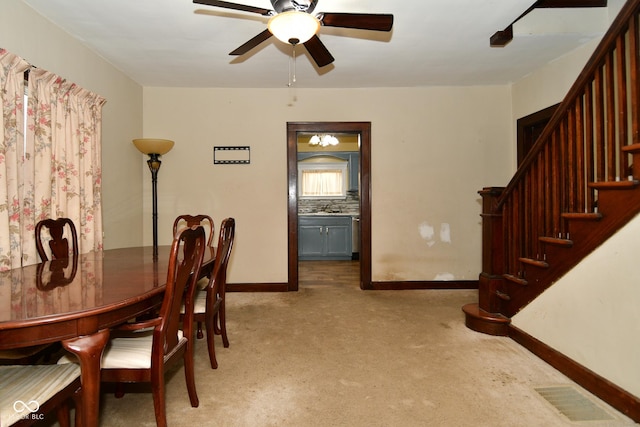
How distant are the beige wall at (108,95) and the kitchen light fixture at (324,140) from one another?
310cm

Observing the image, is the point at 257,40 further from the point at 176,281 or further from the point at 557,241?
the point at 557,241

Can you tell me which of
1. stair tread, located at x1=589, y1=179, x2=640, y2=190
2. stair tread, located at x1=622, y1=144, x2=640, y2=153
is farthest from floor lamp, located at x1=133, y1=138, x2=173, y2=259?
stair tread, located at x1=622, y1=144, x2=640, y2=153

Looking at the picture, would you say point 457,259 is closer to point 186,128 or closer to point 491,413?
point 491,413

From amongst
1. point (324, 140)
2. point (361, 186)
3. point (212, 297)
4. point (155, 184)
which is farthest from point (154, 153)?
point (324, 140)

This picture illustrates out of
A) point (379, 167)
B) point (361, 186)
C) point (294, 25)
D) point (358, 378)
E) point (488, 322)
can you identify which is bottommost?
point (358, 378)

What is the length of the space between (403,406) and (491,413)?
1.42 feet

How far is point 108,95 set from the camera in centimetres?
335

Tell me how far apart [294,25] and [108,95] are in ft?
8.12

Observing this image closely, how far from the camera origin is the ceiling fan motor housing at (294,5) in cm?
192

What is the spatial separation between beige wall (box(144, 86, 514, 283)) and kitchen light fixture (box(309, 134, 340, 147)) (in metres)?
1.98

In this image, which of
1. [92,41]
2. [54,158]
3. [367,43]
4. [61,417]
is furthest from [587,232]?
[92,41]

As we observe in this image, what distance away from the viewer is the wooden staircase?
1.73 m

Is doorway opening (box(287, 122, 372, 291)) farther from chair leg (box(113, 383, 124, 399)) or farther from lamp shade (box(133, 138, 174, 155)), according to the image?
chair leg (box(113, 383, 124, 399))

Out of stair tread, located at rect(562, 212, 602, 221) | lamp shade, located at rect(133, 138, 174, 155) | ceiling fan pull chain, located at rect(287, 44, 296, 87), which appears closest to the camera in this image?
stair tread, located at rect(562, 212, 602, 221)
